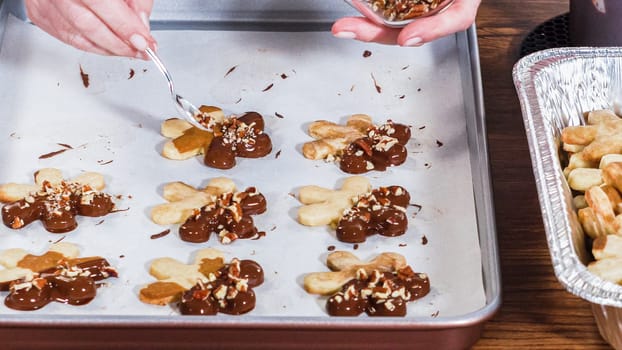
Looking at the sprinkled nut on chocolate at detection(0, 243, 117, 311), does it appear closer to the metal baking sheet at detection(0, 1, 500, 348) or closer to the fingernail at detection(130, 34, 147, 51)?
the metal baking sheet at detection(0, 1, 500, 348)

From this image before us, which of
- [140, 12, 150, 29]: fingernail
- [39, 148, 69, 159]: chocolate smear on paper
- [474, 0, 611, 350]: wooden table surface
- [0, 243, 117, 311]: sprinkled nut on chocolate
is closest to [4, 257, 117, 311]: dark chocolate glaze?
[0, 243, 117, 311]: sprinkled nut on chocolate

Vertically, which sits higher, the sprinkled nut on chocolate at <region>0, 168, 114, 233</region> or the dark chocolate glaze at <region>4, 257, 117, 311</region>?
the sprinkled nut on chocolate at <region>0, 168, 114, 233</region>

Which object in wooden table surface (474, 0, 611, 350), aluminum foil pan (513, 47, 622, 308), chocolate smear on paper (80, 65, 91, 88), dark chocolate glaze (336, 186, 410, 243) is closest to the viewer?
aluminum foil pan (513, 47, 622, 308)

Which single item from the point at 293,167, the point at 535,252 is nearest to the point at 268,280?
the point at 293,167

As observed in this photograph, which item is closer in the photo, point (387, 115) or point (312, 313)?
point (312, 313)

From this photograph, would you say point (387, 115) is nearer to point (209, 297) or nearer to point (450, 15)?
point (450, 15)

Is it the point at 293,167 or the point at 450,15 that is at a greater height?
the point at 450,15

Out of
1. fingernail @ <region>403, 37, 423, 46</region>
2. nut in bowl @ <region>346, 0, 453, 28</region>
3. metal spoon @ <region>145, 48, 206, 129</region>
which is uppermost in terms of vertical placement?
nut in bowl @ <region>346, 0, 453, 28</region>

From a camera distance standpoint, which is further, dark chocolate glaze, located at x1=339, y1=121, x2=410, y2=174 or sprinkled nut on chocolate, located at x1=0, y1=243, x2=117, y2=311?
dark chocolate glaze, located at x1=339, y1=121, x2=410, y2=174
